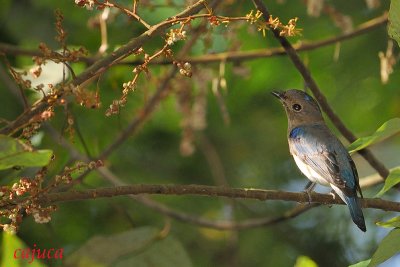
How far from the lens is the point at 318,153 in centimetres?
450

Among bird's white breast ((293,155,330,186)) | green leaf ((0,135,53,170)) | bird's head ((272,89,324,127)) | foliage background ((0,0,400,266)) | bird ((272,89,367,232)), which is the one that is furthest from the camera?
foliage background ((0,0,400,266))

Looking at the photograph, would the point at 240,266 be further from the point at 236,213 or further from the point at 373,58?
the point at 373,58

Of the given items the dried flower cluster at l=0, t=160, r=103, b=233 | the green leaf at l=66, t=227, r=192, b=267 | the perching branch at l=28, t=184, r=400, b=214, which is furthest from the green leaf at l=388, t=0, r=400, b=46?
the green leaf at l=66, t=227, r=192, b=267

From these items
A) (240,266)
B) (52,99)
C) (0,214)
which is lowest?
(0,214)

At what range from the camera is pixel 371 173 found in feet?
17.4

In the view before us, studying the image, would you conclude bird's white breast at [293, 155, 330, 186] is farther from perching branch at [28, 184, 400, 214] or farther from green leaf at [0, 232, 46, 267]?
green leaf at [0, 232, 46, 267]

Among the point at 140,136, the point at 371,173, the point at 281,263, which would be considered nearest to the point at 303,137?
the point at 371,173

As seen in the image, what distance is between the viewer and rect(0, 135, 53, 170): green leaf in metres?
2.40

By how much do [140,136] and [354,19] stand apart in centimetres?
185

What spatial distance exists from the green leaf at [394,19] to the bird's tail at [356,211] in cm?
97

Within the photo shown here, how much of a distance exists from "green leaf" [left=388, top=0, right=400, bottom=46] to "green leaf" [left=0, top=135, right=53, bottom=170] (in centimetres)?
149

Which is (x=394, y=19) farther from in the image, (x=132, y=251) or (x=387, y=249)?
(x=132, y=251)

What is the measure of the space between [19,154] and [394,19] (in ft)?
5.17

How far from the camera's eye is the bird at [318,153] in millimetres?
3982
